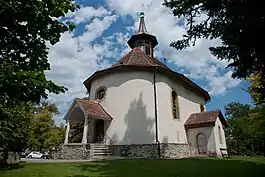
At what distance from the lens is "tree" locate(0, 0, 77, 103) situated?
7879mm

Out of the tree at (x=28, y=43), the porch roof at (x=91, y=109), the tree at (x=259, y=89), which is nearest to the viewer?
the tree at (x=28, y=43)

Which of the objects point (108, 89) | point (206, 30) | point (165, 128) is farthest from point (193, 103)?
point (206, 30)

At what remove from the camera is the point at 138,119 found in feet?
68.9

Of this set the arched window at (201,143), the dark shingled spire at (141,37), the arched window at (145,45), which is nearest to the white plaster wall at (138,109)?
the arched window at (201,143)

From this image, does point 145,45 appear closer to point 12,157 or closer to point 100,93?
point 100,93

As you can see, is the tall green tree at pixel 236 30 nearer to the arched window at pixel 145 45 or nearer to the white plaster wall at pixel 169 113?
the white plaster wall at pixel 169 113

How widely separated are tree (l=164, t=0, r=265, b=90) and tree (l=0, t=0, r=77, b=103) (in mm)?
4261

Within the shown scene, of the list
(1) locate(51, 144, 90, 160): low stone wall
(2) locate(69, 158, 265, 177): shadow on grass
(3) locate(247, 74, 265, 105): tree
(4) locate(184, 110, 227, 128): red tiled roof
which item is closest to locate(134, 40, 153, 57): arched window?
(4) locate(184, 110, 227, 128): red tiled roof

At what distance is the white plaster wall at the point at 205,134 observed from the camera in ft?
74.0

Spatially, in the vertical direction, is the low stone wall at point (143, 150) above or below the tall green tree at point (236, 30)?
below

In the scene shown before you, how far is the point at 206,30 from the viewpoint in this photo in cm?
917

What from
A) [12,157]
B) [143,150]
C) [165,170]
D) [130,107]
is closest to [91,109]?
[130,107]

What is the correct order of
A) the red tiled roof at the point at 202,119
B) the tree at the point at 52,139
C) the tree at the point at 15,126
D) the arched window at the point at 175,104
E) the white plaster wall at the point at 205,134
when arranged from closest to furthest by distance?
the tree at the point at 15,126, the white plaster wall at the point at 205,134, the red tiled roof at the point at 202,119, the arched window at the point at 175,104, the tree at the point at 52,139

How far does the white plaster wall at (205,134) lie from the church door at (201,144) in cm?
28
